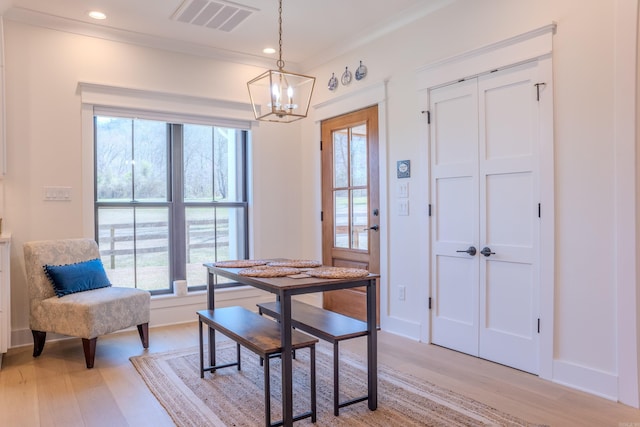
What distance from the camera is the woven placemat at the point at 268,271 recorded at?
2.51 m

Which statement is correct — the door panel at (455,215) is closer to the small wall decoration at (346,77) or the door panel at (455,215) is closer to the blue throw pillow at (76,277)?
the small wall decoration at (346,77)

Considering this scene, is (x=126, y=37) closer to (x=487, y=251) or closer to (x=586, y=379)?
(x=487, y=251)

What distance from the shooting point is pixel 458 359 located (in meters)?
3.21

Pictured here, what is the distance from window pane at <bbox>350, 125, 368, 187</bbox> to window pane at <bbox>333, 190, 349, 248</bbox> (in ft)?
0.71

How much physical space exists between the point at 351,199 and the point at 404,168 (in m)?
0.80

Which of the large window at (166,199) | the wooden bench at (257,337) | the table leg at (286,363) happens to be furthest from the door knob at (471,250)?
the large window at (166,199)

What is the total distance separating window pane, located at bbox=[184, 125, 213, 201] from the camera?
4.52m

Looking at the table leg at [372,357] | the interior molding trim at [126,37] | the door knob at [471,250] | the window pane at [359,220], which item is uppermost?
the interior molding trim at [126,37]

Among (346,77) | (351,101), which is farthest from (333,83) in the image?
(351,101)

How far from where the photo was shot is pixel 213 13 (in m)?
3.62

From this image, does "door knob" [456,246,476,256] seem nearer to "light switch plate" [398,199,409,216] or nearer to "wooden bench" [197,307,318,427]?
"light switch plate" [398,199,409,216]

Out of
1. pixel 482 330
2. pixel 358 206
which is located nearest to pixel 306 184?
pixel 358 206

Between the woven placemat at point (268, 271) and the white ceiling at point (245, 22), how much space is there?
85.8 inches

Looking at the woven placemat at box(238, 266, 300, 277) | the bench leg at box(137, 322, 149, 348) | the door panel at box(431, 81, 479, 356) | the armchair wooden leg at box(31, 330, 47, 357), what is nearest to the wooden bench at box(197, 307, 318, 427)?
the woven placemat at box(238, 266, 300, 277)
